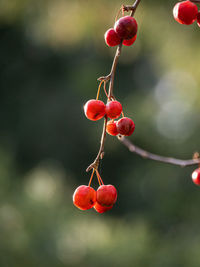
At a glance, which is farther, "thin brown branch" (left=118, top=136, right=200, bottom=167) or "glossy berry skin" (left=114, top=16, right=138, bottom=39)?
"thin brown branch" (left=118, top=136, right=200, bottom=167)

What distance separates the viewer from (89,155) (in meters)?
5.43

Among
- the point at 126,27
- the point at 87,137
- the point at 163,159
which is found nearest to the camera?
the point at 126,27

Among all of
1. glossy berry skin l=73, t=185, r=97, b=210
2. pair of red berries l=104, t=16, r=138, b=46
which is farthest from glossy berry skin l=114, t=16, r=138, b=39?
glossy berry skin l=73, t=185, r=97, b=210

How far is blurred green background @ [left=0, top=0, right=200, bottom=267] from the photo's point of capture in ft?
6.36

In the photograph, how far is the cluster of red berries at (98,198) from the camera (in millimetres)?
550

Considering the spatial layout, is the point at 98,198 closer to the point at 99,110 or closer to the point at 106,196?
the point at 106,196

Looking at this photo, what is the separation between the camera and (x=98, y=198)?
562mm

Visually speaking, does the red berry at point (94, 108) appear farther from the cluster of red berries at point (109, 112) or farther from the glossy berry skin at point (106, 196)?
the glossy berry skin at point (106, 196)

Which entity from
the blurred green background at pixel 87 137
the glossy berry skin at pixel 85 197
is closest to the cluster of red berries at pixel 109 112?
the glossy berry skin at pixel 85 197

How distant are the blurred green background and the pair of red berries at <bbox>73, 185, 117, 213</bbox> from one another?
1372mm

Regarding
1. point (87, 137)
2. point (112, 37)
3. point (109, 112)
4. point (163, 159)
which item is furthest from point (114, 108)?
point (87, 137)

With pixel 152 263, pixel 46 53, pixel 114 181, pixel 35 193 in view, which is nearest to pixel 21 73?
pixel 46 53

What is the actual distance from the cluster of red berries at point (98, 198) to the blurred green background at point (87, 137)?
1372mm

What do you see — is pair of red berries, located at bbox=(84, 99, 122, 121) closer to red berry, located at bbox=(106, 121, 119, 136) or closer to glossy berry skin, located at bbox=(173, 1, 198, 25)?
red berry, located at bbox=(106, 121, 119, 136)
